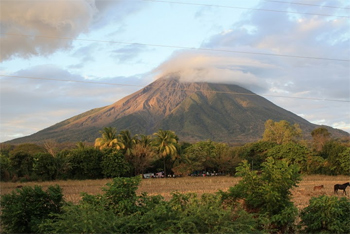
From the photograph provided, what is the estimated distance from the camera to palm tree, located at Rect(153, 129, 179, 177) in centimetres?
6244

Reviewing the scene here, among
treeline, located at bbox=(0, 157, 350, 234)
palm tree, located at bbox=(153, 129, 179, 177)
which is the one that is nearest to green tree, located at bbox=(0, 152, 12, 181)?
palm tree, located at bbox=(153, 129, 179, 177)

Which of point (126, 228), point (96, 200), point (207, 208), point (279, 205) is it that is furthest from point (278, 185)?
point (96, 200)

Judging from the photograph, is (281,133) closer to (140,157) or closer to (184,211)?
(140,157)

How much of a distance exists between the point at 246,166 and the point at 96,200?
4.88m

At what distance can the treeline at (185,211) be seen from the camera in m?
8.34

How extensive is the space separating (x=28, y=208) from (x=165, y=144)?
2075 inches

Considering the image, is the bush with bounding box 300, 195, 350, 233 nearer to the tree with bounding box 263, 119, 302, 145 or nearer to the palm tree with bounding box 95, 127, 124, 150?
the palm tree with bounding box 95, 127, 124, 150

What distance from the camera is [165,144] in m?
63.2

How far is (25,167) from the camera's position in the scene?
48.7 metres

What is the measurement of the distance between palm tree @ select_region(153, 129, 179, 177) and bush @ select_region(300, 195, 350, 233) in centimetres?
5228

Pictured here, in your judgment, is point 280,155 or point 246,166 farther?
point 280,155

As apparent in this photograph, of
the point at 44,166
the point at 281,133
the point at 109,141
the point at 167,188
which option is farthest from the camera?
the point at 281,133

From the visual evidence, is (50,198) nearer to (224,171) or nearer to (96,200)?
(96,200)

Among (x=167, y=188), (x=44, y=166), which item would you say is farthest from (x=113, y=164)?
(x=167, y=188)
